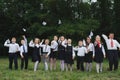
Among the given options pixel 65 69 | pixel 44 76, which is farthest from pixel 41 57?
pixel 44 76

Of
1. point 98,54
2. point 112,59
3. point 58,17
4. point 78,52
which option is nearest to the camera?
point 98,54

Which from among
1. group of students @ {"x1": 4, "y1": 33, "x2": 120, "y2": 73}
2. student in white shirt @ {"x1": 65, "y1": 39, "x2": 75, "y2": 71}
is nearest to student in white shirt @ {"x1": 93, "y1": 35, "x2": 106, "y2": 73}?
group of students @ {"x1": 4, "y1": 33, "x2": 120, "y2": 73}

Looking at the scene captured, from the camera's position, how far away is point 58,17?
3531 cm

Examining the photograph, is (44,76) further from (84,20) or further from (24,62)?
(84,20)

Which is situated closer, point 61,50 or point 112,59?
point 112,59

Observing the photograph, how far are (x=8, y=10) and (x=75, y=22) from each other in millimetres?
7594

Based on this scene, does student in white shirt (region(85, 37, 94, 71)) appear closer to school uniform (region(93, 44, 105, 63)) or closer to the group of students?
the group of students

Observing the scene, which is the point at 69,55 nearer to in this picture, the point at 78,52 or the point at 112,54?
the point at 78,52

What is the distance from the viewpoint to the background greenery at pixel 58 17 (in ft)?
111

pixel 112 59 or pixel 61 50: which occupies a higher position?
pixel 61 50

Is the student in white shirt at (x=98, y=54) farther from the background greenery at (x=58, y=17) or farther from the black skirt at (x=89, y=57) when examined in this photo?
the background greenery at (x=58, y=17)

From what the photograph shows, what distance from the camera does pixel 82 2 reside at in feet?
113

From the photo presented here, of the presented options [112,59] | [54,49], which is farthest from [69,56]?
[112,59]

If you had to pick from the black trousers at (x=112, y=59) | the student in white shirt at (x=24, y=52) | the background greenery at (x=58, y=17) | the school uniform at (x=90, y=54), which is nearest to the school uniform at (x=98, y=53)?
the school uniform at (x=90, y=54)
